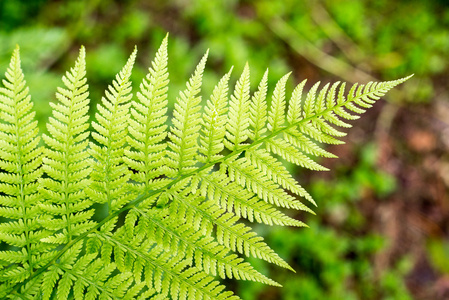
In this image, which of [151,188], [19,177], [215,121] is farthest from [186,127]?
[19,177]

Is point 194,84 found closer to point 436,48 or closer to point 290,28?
point 290,28

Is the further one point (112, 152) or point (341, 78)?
point (341, 78)

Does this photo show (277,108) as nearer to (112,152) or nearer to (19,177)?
(112,152)

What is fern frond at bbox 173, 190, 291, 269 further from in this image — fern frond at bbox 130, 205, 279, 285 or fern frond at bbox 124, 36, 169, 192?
fern frond at bbox 124, 36, 169, 192

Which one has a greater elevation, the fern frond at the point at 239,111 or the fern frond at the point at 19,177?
the fern frond at the point at 239,111

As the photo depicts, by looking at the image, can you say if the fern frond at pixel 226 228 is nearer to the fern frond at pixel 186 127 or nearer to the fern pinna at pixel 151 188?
the fern pinna at pixel 151 188

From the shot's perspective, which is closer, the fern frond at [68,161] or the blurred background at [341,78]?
the fern frond at [68,161]

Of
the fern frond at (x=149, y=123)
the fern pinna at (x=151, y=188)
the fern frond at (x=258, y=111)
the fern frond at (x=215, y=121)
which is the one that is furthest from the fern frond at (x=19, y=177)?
the fern frond at (x=258, y=111)
